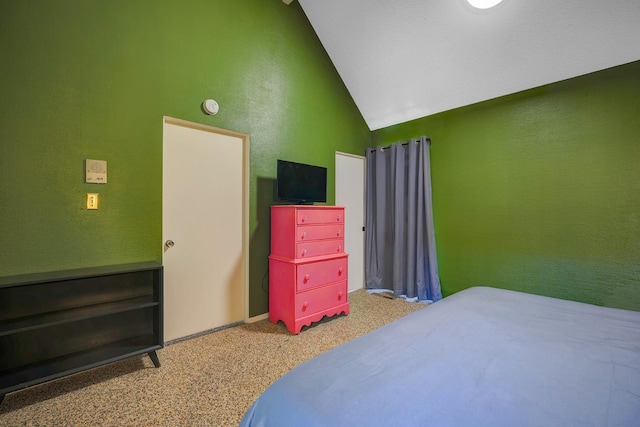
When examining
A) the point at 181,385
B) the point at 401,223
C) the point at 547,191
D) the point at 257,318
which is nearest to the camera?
the point at 181,385

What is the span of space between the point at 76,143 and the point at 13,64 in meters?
0.54

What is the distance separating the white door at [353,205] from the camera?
390 cm

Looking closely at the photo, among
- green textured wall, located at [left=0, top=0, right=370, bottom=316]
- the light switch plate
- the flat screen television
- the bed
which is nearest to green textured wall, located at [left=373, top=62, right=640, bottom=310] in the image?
the bed

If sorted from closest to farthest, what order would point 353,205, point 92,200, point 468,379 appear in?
point 468,379 < point 92,200 < point 353,205

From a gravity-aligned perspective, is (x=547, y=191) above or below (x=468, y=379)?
above

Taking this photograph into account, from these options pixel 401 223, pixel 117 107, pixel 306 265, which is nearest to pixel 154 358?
pixel 306 265

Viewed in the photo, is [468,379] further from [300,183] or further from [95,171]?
[95,171]

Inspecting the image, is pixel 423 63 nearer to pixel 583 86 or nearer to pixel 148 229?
pixel 583 86

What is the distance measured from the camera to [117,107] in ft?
6.98

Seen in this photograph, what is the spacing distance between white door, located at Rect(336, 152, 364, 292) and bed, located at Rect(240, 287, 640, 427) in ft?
8.28

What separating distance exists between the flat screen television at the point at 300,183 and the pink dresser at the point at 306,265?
198 mm

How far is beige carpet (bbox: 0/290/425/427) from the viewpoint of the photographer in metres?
1.55

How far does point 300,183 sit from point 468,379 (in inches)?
92.3

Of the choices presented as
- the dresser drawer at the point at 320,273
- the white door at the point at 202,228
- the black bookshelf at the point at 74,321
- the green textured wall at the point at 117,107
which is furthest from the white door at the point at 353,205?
the black bookshelf at the point at 74,321
